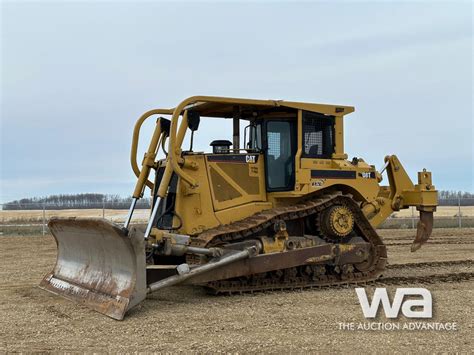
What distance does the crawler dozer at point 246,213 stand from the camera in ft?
29.6

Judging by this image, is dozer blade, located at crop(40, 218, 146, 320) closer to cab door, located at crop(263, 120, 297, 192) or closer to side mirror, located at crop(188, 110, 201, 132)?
side mirror, located at crop(188, 110, 201, 132)

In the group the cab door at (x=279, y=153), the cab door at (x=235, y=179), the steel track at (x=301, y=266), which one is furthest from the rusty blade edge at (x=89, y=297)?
the cab door at (x=279, y=153)

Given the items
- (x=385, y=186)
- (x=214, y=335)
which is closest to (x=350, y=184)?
(x=385, y=186)

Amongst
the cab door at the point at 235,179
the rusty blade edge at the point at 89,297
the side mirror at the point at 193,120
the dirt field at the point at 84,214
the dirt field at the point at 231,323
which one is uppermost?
the side mirror at the point at 193,120

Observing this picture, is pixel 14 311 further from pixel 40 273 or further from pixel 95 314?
pixel 40 273

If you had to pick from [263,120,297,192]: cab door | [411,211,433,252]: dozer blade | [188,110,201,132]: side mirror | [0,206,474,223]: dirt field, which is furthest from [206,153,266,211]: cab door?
[0,206,474,223]: dirt field

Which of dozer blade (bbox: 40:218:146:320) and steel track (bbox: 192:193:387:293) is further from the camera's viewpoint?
steel track (bbox: 192:193:387:293)

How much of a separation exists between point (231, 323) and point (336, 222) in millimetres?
3581

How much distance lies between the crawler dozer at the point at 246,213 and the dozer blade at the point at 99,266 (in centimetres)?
3

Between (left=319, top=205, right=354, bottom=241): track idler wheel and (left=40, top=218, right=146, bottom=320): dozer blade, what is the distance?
11.9 ft

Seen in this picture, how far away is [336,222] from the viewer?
408 inches

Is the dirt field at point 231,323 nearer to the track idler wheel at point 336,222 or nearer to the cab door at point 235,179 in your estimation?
the track idler wheel at point 336,222

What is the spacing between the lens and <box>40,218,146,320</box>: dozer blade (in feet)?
26.3

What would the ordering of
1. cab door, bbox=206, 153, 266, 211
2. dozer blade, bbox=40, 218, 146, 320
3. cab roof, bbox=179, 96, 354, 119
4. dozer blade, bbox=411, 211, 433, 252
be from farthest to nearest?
dozer blade, bbox=411, 211, 433, 252
cab door, bbox=206, 153, 266, 211
cab roof, bbox=179, 96, 354, 119
dozer blade, bbox=40, 218, 146, 320
